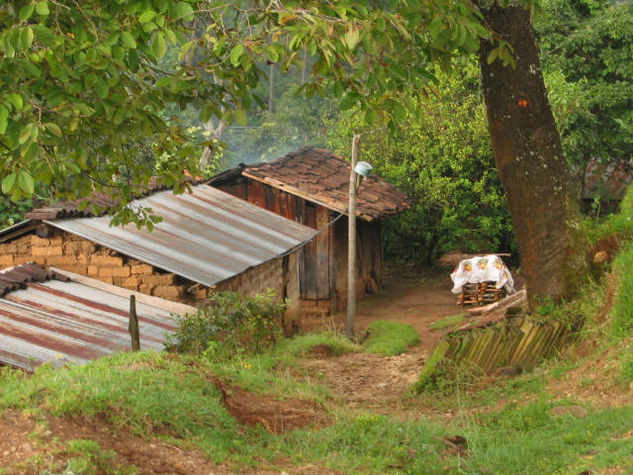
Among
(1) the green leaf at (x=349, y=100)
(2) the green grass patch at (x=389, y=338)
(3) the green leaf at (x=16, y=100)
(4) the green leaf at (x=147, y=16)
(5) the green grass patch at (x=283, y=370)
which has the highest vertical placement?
(4) the green leaf at (x=147, y=16)

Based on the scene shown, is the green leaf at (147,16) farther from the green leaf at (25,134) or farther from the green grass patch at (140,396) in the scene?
the green grass patch at (140,396)

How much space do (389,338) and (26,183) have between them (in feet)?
39.9

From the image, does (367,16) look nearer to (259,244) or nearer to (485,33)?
(485,33)

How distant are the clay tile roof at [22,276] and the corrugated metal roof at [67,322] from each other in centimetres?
2

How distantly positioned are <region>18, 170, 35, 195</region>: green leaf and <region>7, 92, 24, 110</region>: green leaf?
587 millimetres

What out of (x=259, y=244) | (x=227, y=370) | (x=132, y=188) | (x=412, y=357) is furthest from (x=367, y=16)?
(x=259, y=244)

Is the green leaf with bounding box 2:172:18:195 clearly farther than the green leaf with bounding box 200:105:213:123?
No

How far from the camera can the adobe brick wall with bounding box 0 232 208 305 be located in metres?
12.2

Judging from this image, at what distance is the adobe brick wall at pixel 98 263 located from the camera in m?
12.2

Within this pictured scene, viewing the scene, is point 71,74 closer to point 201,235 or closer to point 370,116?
point 370,116

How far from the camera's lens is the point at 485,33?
6.44m

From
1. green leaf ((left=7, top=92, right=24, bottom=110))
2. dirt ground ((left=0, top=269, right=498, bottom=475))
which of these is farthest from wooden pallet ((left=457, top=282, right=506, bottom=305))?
green leaf ((left=7, top=92, right=24, bottom=110))

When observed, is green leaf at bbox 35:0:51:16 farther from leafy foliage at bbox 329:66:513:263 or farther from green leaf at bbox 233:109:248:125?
leafy foliage at bbox 329:66:513:263

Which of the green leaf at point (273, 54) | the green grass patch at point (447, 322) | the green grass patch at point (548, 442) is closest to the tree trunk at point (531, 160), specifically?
the green grass patch at point (548, 442)
